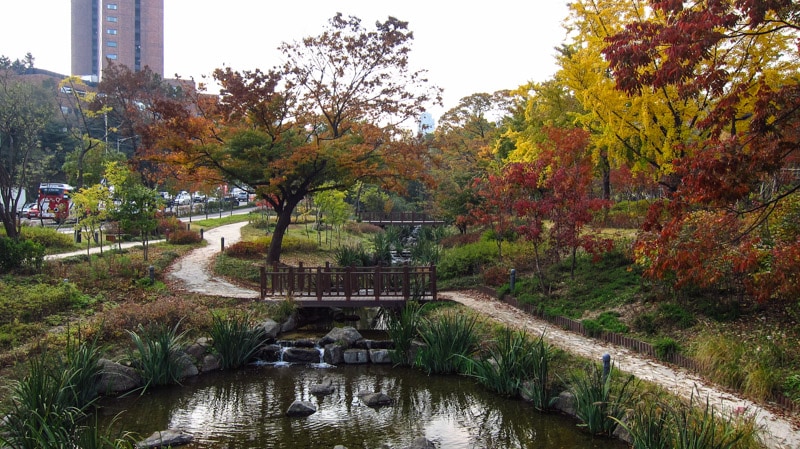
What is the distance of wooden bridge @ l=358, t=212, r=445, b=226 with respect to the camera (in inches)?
1499

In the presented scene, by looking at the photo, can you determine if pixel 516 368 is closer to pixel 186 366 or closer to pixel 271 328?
pixel 271 328

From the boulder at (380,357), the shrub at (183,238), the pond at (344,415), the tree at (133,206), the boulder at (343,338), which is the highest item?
the tree at (133,206)

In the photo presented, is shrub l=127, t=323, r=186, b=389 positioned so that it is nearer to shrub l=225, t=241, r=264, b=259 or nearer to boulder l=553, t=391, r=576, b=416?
boulder l=553, t=391, r=576, b=416

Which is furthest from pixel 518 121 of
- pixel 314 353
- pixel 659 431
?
pixel 659 431

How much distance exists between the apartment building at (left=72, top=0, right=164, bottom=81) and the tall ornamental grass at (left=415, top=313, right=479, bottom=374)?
7461cm

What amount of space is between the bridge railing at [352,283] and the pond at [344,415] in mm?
3555

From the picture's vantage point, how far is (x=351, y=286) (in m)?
14.0

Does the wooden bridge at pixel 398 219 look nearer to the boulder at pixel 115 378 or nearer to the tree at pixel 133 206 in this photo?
the tree at pixel 133 206

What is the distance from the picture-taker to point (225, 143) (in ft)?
56.7

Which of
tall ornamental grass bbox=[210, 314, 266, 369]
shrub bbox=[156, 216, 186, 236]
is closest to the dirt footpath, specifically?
tall ornamental grass bbox=[210, 314, 266, 369]

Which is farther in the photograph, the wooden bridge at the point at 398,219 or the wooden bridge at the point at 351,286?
the wooden bridge at the point at 398,219

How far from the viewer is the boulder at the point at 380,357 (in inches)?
436

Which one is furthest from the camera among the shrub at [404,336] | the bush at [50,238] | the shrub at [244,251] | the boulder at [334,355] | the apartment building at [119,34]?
the apartment building at [119,34]

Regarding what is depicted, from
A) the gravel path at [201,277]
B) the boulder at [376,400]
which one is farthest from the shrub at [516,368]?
the gravel path at [201,277]
